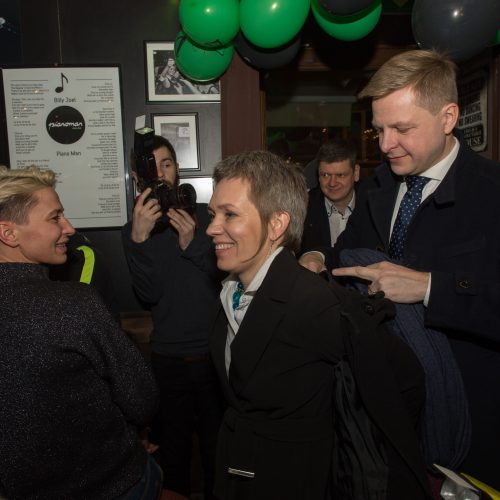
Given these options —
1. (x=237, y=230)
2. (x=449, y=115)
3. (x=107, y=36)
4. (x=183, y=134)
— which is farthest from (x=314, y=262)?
(x=107, y=36)

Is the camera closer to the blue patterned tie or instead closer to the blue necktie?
the blue necktie

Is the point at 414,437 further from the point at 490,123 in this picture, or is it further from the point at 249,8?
the point at 490,123

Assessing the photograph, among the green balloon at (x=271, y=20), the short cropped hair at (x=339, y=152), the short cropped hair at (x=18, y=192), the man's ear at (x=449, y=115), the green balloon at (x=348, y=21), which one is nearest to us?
the man's ear at (x=449, y=115)

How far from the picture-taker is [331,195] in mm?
3203

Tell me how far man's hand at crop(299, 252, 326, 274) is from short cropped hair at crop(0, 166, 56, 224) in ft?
3.10

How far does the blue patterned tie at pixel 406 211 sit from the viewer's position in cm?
133

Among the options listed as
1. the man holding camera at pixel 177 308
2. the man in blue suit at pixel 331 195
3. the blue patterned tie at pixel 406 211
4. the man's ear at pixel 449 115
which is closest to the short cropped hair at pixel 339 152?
the man in blue suit at pixel 331 195

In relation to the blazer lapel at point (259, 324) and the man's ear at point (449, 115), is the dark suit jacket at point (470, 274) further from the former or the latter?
the blazer lapel at point (259, 324)

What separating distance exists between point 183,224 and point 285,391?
1194 mm

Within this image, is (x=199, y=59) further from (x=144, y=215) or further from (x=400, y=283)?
(x=400, y=283)

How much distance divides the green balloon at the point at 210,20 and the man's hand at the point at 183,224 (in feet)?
3.05

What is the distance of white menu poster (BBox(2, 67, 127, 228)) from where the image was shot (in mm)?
2803

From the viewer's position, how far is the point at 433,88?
120 centimetres

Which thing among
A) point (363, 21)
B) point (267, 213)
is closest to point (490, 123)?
point (363, 21)
